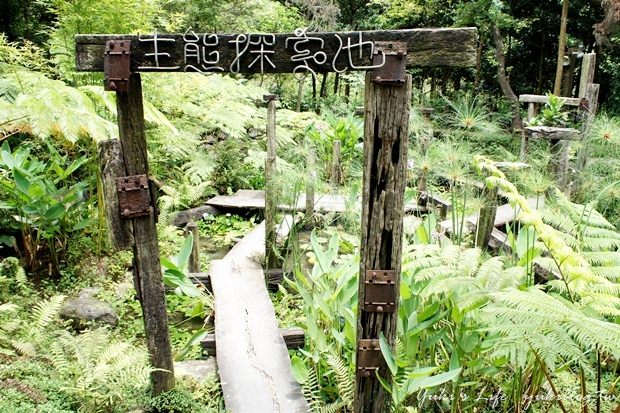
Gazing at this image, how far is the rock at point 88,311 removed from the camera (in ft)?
13.0

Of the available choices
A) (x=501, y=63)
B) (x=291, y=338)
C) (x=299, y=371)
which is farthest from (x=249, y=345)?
(x=501, y=63)

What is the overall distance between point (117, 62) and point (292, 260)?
3.02m

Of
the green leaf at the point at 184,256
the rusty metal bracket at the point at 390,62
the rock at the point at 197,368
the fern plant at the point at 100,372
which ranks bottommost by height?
the rock at the point at 197,368

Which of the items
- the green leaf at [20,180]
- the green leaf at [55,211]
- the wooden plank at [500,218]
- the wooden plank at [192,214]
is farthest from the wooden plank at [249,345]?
the wooden plank at [500,218]

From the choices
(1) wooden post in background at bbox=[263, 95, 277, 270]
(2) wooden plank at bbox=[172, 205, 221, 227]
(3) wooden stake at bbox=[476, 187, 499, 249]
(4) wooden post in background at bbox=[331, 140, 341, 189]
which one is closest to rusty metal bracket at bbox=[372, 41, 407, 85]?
(3) wooden stake at bbox=[476, 187, 499, 249]

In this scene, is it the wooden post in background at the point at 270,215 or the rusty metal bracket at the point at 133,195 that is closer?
the rusty metal bracket at the point at 133,195

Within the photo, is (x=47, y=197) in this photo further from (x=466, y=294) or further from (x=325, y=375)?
(x=466, y=294)

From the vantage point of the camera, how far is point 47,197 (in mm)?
4344

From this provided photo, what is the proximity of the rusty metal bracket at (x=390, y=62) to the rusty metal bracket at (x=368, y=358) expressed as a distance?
1255 mm

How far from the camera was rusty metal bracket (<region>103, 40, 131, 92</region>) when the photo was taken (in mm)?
2328

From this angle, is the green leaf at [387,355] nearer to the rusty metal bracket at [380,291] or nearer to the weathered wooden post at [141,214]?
the rusty metal bracket at [380,291]

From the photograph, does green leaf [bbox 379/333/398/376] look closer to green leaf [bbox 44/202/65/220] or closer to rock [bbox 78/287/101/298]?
rock [bbox 78/287/101/298]

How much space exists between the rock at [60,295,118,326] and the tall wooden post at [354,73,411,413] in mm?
2243

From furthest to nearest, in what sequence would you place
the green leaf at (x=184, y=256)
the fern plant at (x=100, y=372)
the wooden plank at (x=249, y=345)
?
the green leaf at (x=184, y=256), the wooden plank at (x=249, y=345), the fern plant at (x=100, y=372)
